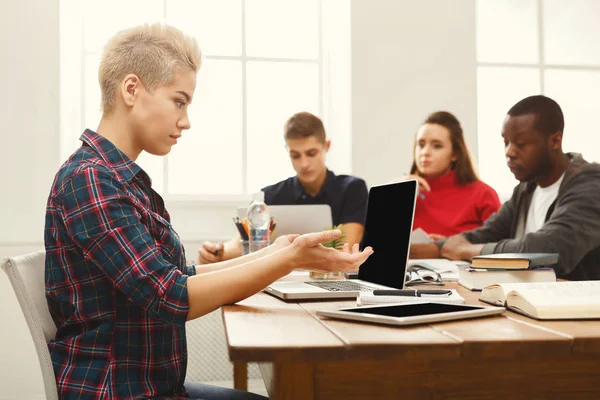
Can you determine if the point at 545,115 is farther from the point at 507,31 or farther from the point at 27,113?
the point at 27,113

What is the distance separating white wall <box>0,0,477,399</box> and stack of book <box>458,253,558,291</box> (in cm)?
188

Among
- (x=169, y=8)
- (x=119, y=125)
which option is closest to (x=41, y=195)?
(x=169, y=8)

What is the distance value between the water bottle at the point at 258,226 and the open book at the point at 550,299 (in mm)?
1041

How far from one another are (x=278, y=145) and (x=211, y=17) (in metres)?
0.83

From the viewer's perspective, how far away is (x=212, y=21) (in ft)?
11.4

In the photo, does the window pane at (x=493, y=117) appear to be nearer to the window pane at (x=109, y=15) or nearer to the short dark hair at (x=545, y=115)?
the short dark hair at (x=545, y=115)

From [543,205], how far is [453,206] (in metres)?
0.77

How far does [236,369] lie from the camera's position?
223cm

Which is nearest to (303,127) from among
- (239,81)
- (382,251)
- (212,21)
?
(239,81)

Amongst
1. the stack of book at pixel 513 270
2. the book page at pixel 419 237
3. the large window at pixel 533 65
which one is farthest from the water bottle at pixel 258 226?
the large window at pixel 533 65

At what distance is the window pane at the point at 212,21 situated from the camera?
345 cm

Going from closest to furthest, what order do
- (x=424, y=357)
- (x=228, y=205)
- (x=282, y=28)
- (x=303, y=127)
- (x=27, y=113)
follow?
(x=424, y=357) → (x=303, y=127) → (x=27, y=113) → (x=228, y=205) → (x=282, y=28)

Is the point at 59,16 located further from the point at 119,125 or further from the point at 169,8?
the point at 119,125

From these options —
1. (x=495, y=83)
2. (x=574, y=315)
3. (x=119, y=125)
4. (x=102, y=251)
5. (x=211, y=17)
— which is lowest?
(x=574, y=315)
